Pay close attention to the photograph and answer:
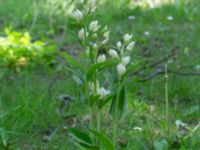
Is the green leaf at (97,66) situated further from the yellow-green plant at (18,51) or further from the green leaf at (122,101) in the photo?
the yellow-green plant at (18,51)

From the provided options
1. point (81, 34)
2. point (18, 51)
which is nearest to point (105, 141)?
point (81, 34)

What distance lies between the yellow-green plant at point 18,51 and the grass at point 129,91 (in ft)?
0.34

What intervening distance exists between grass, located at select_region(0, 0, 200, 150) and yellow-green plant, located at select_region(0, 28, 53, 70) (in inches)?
4.1

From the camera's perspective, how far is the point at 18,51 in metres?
3.89

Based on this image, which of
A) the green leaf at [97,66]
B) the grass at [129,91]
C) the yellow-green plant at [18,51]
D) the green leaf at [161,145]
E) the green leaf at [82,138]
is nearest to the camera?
the green leaf at [97,66]

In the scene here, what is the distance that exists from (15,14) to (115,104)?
362 cm

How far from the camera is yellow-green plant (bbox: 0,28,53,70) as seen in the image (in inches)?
152

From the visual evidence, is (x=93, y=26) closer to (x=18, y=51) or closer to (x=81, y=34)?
(x=81, y=34)

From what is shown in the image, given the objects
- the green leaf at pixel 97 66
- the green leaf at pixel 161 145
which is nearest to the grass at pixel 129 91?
the green leaf at pixel 161 145

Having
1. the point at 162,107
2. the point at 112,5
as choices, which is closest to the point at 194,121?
the point at 162,107

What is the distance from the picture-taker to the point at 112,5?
5727 millimetres

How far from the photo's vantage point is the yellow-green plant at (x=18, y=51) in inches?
152

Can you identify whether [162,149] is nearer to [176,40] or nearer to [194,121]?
[194,121]

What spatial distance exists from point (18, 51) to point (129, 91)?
1.08 meters
